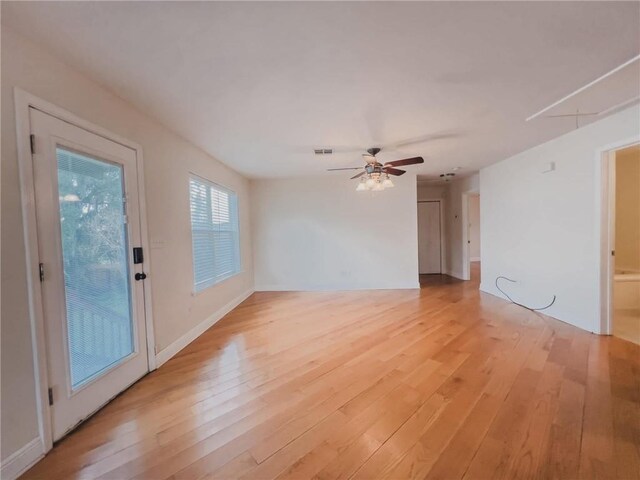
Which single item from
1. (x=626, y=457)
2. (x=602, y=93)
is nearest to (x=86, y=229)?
(x=626, y=457)

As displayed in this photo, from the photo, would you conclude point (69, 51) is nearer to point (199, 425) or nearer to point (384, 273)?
point (199, 425)

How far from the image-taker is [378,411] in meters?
1.79

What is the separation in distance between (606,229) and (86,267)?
16.5 ft

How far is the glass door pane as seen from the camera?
5.64 feet

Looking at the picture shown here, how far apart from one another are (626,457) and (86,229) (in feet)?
11.8

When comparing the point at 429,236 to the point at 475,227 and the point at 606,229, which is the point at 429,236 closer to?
the point at 475,227

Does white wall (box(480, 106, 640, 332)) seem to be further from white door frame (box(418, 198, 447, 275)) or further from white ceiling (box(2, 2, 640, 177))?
white door frame (box(418, 198, 447, 275))

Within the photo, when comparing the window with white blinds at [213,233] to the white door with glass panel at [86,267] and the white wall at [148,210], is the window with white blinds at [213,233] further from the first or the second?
the white door with glass panel at [86,267]

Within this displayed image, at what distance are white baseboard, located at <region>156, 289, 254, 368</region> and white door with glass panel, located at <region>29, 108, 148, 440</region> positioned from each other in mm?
226

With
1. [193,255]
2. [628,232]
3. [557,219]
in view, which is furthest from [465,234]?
[193,255]

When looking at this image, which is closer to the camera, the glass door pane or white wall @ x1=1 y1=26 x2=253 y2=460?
white wall @ x1=1 y1=26 x2=253 y2=460

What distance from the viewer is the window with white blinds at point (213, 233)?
3455 mm

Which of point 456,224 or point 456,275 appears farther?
point 456,275

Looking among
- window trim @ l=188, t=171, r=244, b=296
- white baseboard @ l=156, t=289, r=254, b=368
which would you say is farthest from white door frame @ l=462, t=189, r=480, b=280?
white baseboard @ l=156, t=289, r=254, b=368
